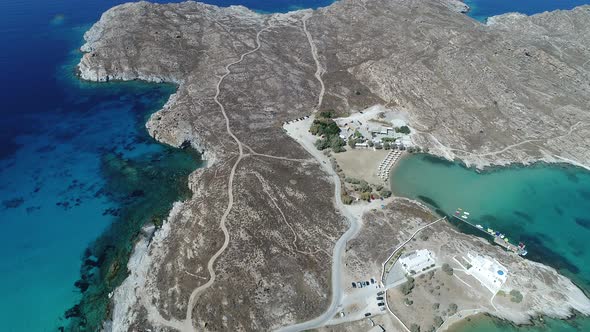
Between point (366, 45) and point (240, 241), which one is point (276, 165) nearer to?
point (240, 241)

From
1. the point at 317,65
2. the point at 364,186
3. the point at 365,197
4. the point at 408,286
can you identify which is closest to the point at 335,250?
the point at 408,286

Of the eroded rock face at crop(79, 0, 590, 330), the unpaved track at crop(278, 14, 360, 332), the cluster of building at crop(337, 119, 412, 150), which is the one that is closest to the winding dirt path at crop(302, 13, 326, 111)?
the eroded rock face at crop(79, 0, 590, 330)

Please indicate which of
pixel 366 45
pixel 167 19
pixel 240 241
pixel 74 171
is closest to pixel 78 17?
pixel 167 19

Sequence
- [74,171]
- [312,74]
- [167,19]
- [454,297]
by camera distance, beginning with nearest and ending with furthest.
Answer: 1. [454,297]
2. [74,171]
3. [312,74]
4. [167,19]

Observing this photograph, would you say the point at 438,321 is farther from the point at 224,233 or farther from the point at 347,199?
the point at 224,233

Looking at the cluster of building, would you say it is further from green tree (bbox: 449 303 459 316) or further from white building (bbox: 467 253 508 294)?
green tree (bbox: 449 303 459 316)

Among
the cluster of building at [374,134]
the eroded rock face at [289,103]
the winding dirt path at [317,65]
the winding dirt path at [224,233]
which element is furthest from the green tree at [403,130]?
the winding dirt path at [224,233]

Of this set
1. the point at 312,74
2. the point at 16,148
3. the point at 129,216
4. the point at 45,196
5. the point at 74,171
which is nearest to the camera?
the point at 129,216
